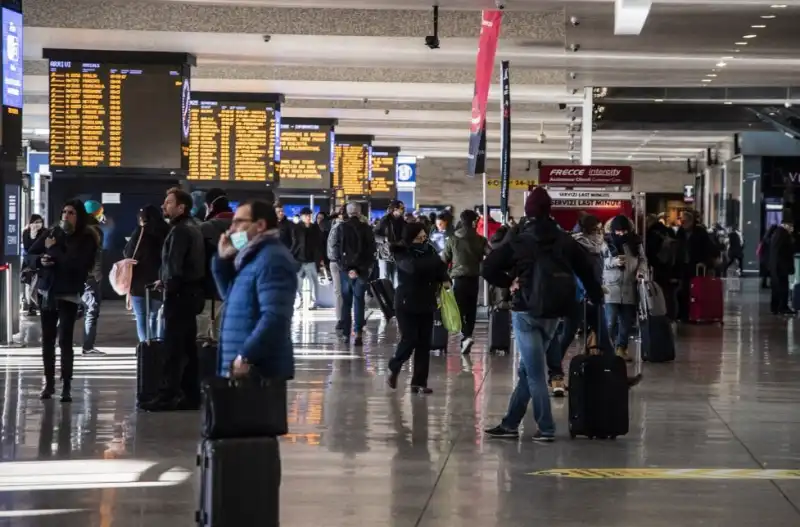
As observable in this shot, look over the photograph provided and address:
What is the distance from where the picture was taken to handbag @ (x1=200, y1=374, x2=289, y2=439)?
252 inches

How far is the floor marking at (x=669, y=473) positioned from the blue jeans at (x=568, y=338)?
3.89m

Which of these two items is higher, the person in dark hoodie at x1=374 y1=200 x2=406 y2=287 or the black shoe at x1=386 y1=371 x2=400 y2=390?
the person in dark hoodie at x1=374 y1=200 x2=406 y2=287

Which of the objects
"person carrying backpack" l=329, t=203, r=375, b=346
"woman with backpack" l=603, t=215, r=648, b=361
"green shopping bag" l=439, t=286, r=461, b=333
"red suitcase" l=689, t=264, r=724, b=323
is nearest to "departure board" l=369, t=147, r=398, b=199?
"red suitcase" l=689, t=264, r=724, b=323

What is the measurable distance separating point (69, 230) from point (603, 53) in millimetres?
12984

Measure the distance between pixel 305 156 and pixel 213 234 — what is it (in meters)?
23.2

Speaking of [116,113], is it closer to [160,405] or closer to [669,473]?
[160,405]

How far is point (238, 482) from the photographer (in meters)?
6.42

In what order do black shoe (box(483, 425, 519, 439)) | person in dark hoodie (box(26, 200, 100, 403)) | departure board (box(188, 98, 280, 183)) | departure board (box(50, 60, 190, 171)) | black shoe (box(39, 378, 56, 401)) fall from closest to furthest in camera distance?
black shoe (box(483, 425, 519, 439))
person in dark hoodie (box(26, 200, 100, 403))
black shoe (box(39, 378, 56, 401))
departure board (box(50, 60, 190, 171))
departure board (box(188, 98, 280, 183))

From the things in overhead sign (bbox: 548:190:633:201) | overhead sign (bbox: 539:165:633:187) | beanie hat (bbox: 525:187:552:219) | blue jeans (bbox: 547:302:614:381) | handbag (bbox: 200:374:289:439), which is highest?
overhead sign (bbox: 539:165:633:187)

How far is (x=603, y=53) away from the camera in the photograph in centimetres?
2386

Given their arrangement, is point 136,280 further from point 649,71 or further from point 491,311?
point 649,71

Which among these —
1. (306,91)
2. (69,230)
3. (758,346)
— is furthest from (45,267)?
(306,91)

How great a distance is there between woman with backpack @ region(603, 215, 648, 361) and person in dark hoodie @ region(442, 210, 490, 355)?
71.4 inches

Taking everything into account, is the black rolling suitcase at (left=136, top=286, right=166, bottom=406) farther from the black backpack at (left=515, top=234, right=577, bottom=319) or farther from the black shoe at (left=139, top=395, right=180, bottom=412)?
the black backpack at (left=515, top=234, right=577, bottom=319)
